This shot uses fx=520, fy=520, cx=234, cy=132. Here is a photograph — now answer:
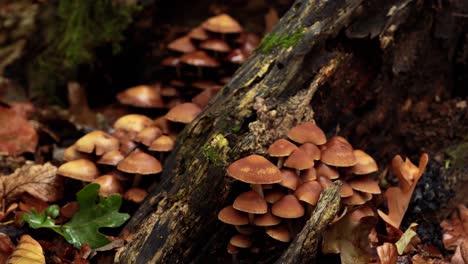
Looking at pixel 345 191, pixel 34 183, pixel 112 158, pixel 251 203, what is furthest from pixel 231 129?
pixel 34 183

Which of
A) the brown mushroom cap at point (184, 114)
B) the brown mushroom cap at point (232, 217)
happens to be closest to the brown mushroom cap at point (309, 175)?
the brown mushroom cap at point (232, 217)

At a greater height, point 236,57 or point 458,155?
point 236,57

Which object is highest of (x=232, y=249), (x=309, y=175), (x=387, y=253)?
(x=309, y=175)

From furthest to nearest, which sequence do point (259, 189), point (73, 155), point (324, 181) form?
point (73, 155) → point (324, 181) → point (259, 189)

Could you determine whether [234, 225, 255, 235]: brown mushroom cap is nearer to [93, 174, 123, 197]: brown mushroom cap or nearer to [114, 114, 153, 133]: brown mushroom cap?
[93, 174, 123, 197]: brown mushroom cap

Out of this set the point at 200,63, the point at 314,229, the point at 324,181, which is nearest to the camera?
the point at 314,229

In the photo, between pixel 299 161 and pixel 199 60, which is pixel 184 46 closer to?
pixel 199 60

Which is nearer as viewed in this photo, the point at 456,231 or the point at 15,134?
the point at 456,231

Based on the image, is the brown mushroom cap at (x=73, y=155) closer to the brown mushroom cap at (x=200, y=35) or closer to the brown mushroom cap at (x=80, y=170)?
the brown mushroom cap at (x=80, y=170)
